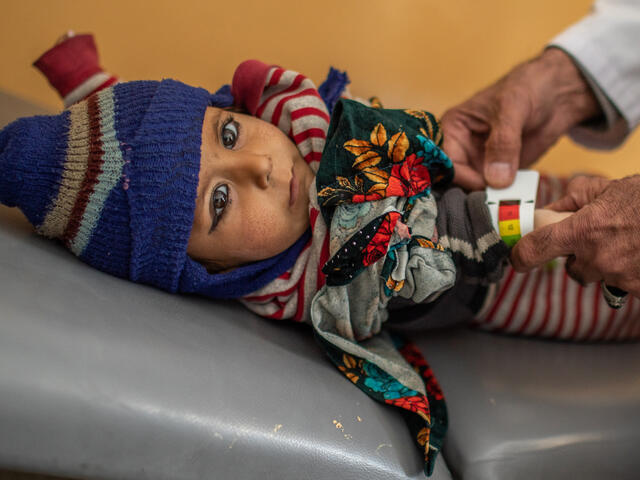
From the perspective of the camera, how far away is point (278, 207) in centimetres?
74

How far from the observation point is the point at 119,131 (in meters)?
0.66

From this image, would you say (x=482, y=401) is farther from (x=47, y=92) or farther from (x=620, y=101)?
(x=47, y=92)

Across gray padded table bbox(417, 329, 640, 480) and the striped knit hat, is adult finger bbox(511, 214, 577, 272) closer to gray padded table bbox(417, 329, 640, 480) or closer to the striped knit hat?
gray padded table bbox(417, 329, 640, 480)

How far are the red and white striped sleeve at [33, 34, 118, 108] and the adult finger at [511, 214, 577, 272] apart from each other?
76 centimetres

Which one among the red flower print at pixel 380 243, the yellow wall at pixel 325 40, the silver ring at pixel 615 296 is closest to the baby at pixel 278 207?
the red flower print at pixel 380 243

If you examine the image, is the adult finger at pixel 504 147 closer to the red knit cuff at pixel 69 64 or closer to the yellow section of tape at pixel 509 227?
the yellow section of tape at pixel 509 227

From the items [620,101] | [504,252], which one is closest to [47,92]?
[504,252]

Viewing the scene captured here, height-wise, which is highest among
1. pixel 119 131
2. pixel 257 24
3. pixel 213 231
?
pixel 257 24

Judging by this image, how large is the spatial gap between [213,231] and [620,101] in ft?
2.70

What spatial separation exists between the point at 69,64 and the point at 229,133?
42cm

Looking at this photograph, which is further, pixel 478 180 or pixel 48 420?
pixel 478 180

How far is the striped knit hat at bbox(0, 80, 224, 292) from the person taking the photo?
0.64m

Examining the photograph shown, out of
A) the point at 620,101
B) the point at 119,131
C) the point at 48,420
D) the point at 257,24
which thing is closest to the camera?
the point at 48,420

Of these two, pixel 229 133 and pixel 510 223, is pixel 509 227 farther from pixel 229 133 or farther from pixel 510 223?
pixel 229 133
